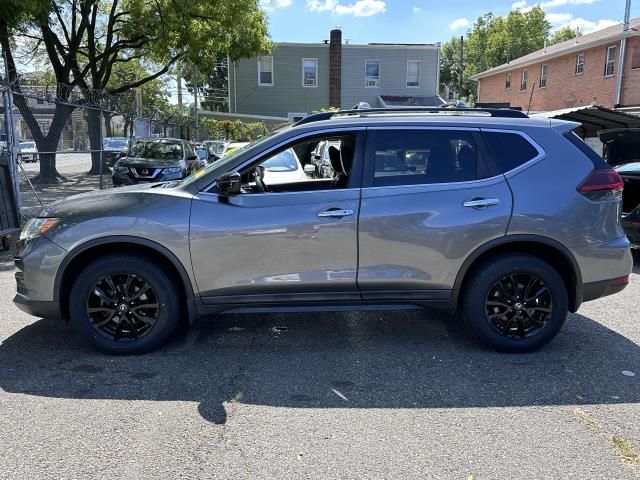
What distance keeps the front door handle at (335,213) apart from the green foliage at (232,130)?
85.8 ft

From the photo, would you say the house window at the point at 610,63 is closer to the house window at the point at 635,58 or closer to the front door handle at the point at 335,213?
the house window at the point at 635,58

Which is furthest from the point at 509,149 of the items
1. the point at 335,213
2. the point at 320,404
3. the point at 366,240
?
the point at 320,404

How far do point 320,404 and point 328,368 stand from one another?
558 mm

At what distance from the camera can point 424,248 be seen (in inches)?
169

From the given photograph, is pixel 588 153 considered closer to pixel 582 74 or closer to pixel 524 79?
pixel 582 74

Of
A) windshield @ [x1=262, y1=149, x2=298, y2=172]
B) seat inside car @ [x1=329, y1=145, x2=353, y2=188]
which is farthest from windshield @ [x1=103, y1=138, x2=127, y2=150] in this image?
seat inside car @ [x1=329, y1=145, x2=353, y2=188]

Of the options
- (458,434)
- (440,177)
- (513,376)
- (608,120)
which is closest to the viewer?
(458,434)

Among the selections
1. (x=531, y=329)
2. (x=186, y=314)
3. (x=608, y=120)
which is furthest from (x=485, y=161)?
(x=608, y=120)

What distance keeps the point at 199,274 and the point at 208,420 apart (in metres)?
1.19

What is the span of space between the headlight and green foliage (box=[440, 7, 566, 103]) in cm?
5351

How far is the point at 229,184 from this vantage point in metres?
4.21

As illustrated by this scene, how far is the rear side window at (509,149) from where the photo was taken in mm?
4375

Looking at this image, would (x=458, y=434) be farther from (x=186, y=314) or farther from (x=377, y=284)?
(x=186, y=314)

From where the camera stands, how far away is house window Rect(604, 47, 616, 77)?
2509 centimetres
